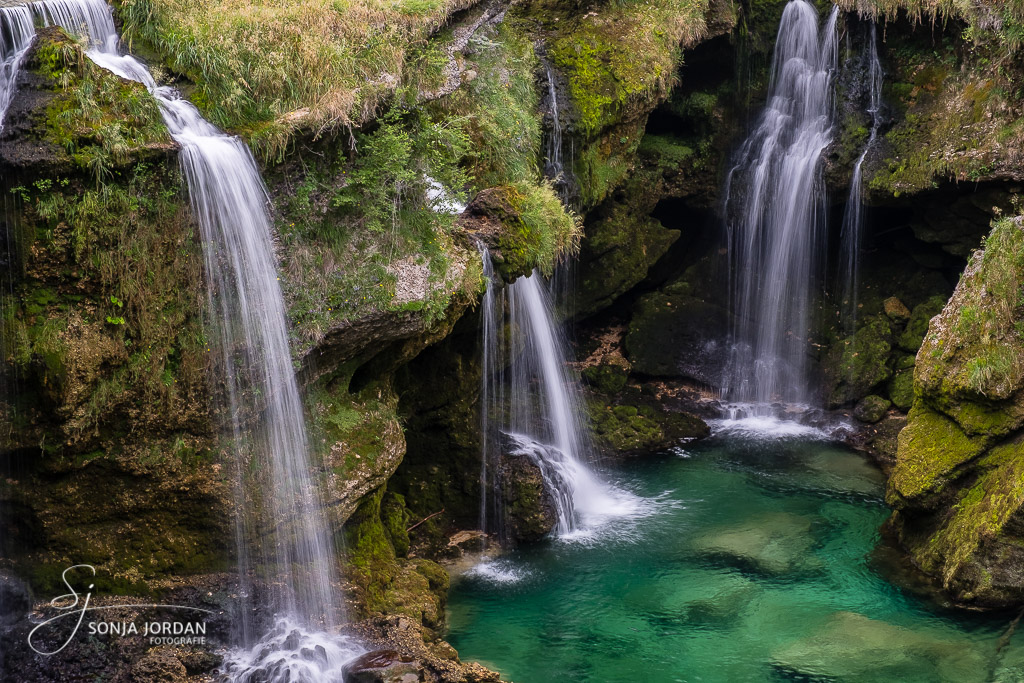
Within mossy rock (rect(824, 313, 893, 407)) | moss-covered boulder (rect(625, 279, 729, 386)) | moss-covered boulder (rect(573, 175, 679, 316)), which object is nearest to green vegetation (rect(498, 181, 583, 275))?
moss-covered boulder (rect(573, 175, 679, 316))

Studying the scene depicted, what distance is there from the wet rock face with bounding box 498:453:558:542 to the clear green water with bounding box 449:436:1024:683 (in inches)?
9.4

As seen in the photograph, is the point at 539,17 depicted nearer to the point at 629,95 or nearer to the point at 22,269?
the point at 629,95

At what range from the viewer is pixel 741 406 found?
15.8 meters

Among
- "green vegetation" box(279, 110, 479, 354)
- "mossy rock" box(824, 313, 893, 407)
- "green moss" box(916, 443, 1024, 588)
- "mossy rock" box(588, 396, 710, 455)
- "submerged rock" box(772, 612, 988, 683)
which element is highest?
"green vegetation" box(279, 110, 479, 354)

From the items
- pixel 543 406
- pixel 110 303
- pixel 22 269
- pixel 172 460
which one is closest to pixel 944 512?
pixel 543 406

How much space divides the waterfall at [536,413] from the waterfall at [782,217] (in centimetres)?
440

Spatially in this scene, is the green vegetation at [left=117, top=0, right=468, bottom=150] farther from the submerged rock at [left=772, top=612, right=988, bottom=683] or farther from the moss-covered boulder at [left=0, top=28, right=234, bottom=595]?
the submerged rock at [left=772, top=612, right=988, bottom=683]

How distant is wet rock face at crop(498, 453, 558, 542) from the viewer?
11070mm

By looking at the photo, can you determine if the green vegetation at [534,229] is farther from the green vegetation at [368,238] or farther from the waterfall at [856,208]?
the waterfall at [856,208]

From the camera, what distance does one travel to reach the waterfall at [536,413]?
36.9 feet

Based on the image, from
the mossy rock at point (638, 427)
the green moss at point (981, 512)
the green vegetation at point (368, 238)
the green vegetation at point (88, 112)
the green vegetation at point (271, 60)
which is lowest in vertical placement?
the green moss at point (981, 512)

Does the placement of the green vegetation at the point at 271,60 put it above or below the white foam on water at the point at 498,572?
above

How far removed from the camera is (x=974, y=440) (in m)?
9.55

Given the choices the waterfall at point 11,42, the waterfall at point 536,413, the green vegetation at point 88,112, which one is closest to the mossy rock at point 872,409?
the waterfall at point 536,413
